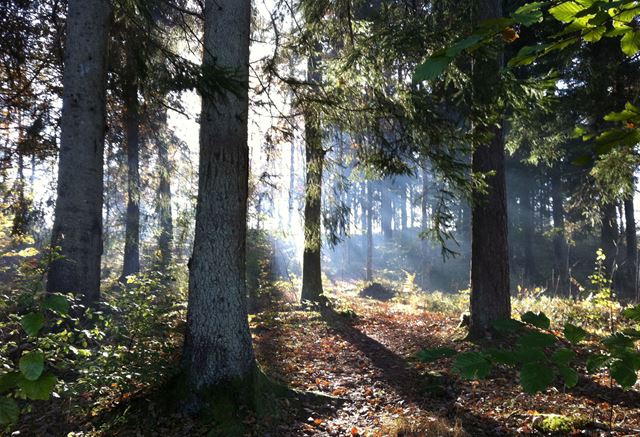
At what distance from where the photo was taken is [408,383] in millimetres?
6051

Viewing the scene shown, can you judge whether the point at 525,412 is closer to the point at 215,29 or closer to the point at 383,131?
the point at 383,131

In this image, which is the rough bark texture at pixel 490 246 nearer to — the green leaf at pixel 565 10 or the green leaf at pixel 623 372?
the green leaf at pixel 623 372

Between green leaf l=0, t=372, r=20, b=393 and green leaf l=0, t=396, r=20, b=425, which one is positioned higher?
green leaf l=0, t=372, r=20, b=393

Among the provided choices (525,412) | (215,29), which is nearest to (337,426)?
(525,412)

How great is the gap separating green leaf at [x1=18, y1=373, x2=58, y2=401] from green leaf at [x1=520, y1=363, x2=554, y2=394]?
4.88 feet

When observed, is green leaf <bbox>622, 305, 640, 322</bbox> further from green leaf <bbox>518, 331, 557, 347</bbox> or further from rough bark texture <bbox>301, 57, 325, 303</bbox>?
rough bark texture <bbox>301, 57, 325, 303</bbox>

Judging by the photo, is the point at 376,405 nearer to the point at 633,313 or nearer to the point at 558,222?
the point at 633,313

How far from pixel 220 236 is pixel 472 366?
3.91 m

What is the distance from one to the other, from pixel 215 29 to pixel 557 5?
454 centimetres

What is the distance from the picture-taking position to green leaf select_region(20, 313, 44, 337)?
132 cm

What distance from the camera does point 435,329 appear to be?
9.04 meters

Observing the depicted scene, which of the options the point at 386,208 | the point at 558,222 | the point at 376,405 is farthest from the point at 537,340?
the point at 386,208

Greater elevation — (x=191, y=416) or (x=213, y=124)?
(x=213, y=124)

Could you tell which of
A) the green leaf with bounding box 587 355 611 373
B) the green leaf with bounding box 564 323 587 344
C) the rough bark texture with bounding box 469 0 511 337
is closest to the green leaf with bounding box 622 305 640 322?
the green leaf with bounding box 587 355 611 373
